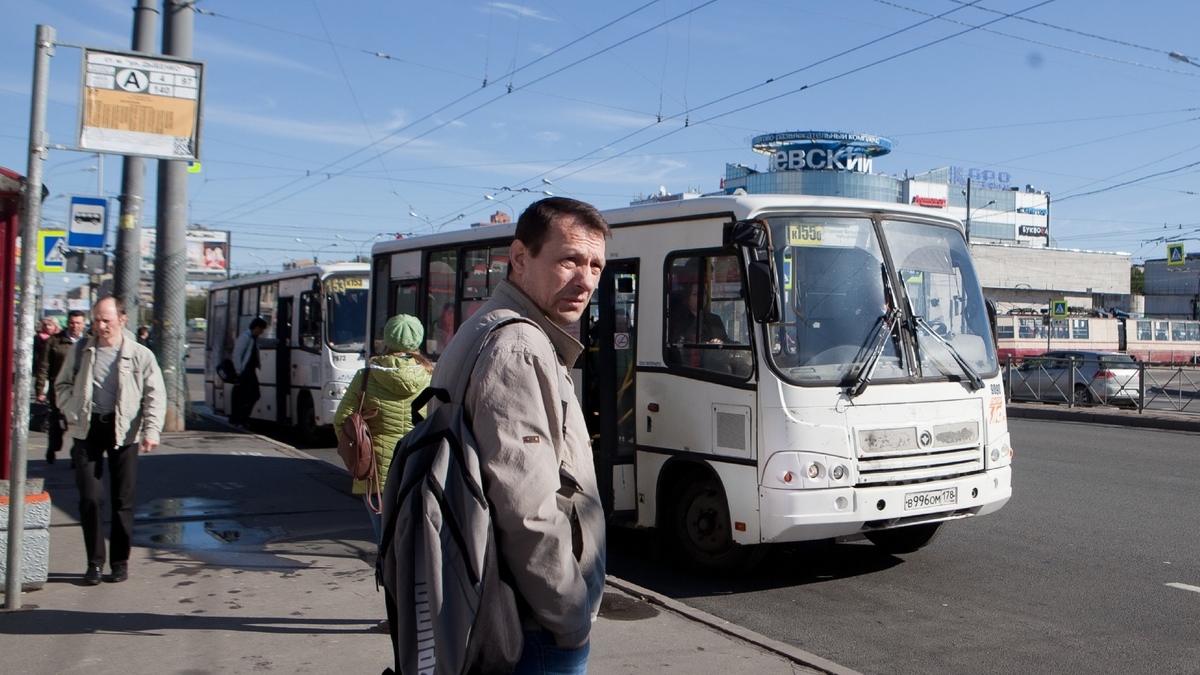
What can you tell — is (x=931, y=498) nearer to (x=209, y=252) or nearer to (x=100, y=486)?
(x=100, y=486)

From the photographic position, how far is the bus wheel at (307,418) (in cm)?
1714

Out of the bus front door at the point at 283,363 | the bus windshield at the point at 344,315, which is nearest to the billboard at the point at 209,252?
the bus front door at the point at 283,363

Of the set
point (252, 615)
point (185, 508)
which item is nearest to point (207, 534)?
point (185, 508)

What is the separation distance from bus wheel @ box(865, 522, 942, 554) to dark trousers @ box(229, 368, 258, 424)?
13.5m

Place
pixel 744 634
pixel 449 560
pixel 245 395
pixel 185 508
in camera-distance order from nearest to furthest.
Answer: pixel 449 560 < pixel 744 634 < pixel 185 508 < pixel 245 395

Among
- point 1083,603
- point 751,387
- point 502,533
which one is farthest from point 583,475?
point 1083,603

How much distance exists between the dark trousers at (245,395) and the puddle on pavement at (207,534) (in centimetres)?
957

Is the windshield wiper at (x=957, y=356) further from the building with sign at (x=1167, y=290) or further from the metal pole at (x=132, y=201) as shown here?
the building with sign at (x=1167, y=290)

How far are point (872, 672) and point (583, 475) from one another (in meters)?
3.67

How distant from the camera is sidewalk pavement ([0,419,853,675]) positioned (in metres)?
5.28

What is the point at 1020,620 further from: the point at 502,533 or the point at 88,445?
the point at 88,445

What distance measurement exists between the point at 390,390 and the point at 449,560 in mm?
4186

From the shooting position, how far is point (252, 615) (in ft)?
19.9

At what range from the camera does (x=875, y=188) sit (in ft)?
352
